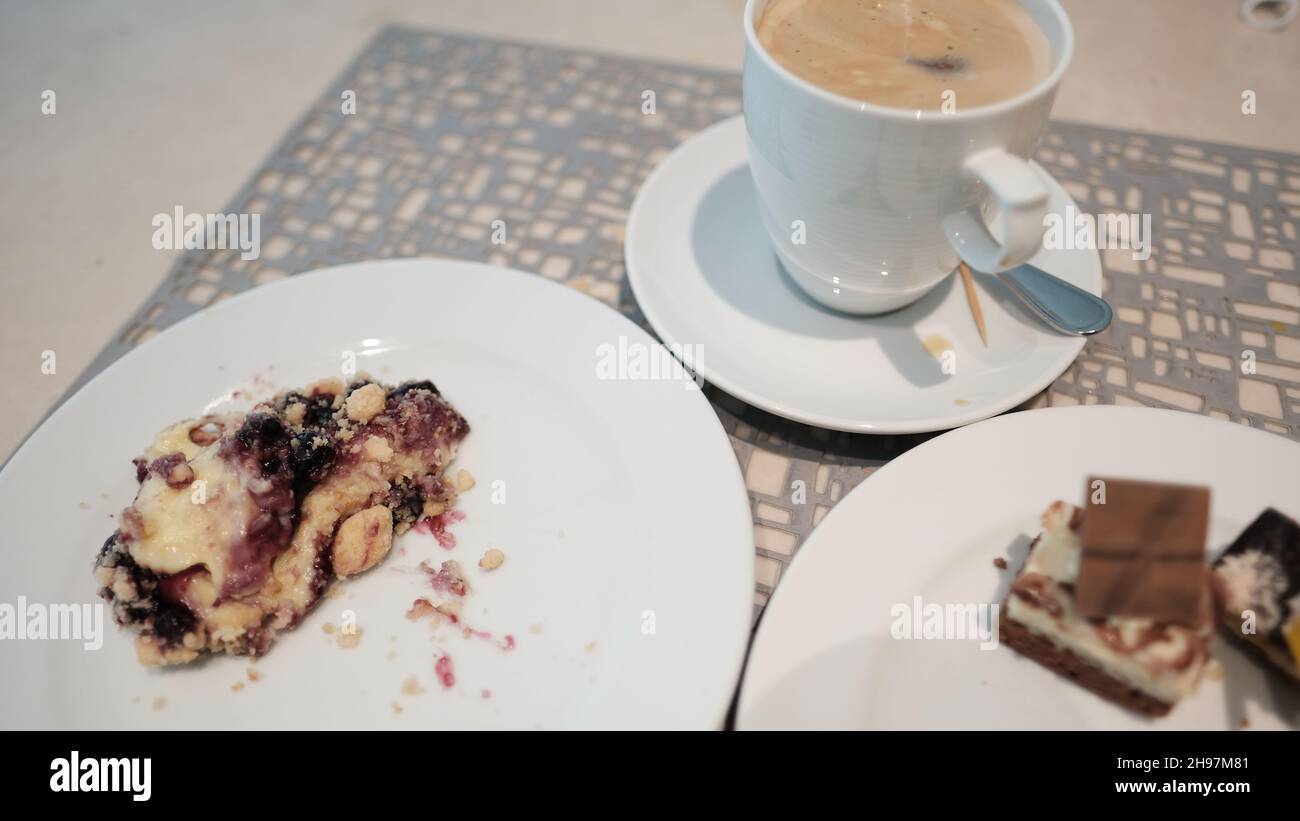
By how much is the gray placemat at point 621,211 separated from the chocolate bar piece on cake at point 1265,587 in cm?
35

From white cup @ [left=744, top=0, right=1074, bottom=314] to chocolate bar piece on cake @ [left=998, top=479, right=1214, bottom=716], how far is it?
1.00 ft

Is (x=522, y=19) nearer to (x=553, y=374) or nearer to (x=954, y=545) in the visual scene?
(x=553, y=374)

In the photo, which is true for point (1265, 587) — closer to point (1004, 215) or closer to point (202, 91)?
point (1004, 215)

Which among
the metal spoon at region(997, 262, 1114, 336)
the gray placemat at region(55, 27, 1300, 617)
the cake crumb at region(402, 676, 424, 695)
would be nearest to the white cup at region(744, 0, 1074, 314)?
the metal spoon at region(997, 262, 1114, 336)

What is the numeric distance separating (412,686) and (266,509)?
25 cm


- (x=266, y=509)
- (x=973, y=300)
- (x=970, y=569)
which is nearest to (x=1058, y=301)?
(x=973, y=300)

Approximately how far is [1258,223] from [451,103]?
1.53 metres

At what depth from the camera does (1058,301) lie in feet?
3.62

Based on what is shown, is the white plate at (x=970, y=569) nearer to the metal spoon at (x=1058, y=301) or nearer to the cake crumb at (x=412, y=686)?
the metal spoon at (x=1058, y=301)

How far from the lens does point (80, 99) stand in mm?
1793

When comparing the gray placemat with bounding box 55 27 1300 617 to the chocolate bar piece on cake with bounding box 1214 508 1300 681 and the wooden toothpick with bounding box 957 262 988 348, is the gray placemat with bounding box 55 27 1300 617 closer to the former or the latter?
the wooden toothpick with bounding box 957 262 988 348

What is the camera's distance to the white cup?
2.77ft

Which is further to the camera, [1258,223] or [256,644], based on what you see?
[1258,223]

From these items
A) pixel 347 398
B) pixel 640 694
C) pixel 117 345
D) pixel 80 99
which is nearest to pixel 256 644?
pixel 347 398
